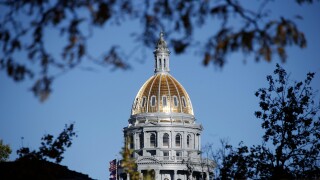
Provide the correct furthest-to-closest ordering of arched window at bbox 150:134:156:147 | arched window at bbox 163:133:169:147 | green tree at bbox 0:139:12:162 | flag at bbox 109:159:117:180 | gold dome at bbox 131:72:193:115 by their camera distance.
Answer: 1. gold dome at bbox 131:72:193:115
2. arched window at bbox 163:133:169:147
3. arched window at bbox 150:134:156:147
4. flag at bbox 109:159:117:180
5. green tree at bbox 0:139:12:162

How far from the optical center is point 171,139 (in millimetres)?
171375

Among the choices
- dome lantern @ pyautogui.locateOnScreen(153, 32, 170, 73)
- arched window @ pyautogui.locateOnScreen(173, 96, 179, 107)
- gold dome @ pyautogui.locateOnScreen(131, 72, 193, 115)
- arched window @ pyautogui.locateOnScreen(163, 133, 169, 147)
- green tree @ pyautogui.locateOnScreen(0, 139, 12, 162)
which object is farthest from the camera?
dome lantern @ pyautogui.locateOnScreen(153, 32, 170, 73)

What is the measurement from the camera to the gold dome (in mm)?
172500

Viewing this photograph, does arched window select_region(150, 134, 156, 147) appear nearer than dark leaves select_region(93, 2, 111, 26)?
No

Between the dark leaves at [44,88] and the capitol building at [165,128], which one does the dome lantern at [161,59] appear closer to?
the capitol building at [165,128]

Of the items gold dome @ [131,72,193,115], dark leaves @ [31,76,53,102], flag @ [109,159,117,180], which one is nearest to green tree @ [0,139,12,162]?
flag @ [109,159,117,180]

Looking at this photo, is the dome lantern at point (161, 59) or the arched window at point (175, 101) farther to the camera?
the dome lantern at point (161, 59)

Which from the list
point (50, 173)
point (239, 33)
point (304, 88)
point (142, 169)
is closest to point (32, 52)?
point (239, 33)

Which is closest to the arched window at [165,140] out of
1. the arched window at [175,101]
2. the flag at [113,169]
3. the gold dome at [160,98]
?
the gold dome at [160,98]

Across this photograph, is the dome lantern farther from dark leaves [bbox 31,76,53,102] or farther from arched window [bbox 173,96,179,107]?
dark leaves [bbox 31,76,53,102]

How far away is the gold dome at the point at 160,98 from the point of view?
6791 inches

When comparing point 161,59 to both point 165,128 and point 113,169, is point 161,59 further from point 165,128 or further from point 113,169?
point 113,169

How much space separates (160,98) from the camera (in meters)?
173

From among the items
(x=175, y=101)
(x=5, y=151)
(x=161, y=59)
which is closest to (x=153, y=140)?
(x=175, y=101)
